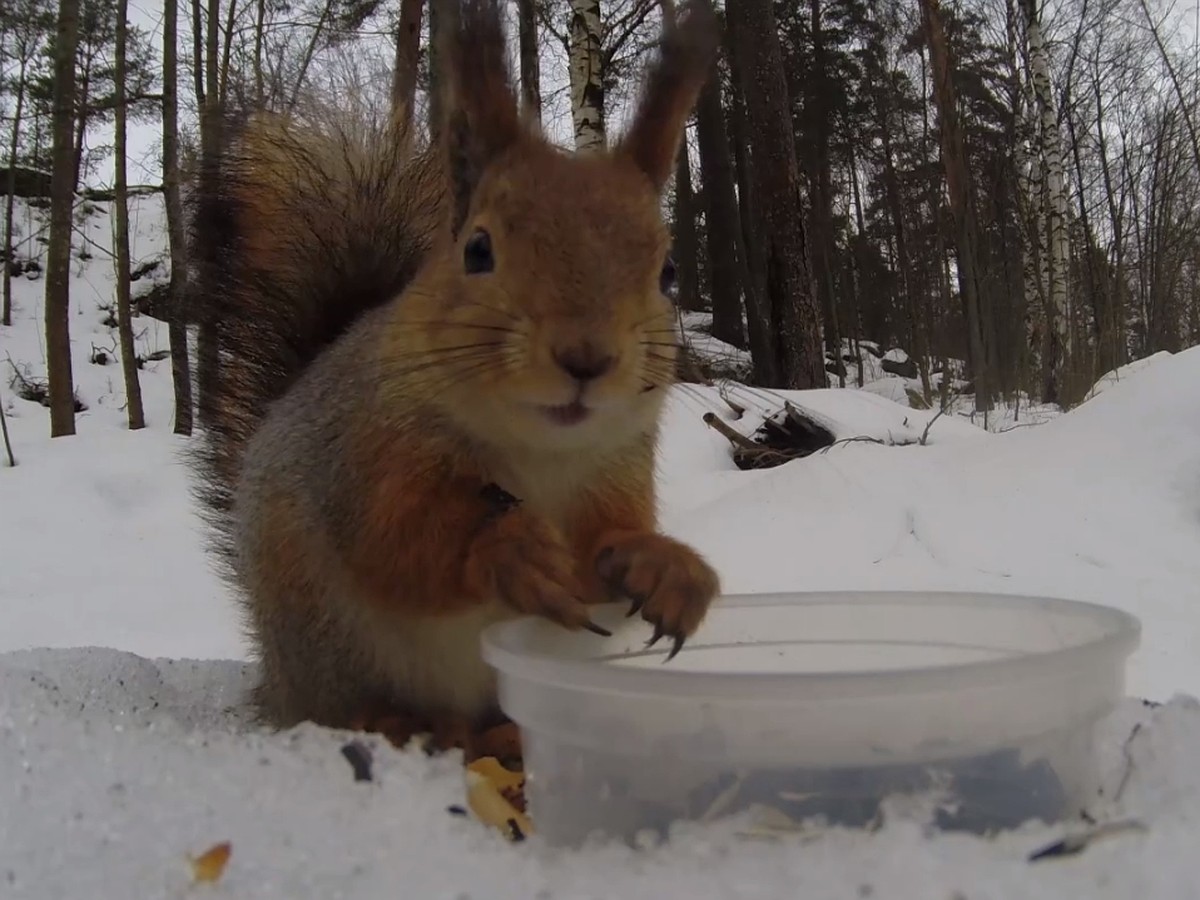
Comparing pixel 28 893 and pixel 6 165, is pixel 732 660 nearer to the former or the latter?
pixel 28 893

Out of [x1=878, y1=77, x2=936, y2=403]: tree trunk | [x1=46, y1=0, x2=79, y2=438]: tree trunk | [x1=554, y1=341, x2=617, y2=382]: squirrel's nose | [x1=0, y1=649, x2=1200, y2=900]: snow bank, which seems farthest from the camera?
[x1=878, y1=77, x2=936, y2=403]: tree trunk

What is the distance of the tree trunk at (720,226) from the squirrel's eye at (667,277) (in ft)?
21.1

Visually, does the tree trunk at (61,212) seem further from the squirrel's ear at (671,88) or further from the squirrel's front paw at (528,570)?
the squirrel's front paw at (528,570)

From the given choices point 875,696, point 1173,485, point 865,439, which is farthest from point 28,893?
point 865,439

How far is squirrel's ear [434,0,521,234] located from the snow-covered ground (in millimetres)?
365

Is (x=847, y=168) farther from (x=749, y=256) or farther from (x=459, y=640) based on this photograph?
(x=459, y=640)

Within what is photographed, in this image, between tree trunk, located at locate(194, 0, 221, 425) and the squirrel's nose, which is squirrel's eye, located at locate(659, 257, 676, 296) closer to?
the squirrel's nose

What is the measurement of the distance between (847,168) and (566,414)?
1197 cm

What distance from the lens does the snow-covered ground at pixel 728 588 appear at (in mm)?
492

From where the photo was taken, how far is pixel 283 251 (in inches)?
54.5

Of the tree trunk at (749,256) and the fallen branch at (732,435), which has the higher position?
the tree trunk at (749,256)

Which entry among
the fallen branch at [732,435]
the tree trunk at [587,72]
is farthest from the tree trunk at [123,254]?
the fallen branch at [732,435]

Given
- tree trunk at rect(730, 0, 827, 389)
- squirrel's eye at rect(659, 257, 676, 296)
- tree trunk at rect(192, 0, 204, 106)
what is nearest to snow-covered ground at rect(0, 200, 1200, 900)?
squirrel's eye at rect(659, 257, 676, 296)

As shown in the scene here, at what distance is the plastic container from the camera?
0.53m
